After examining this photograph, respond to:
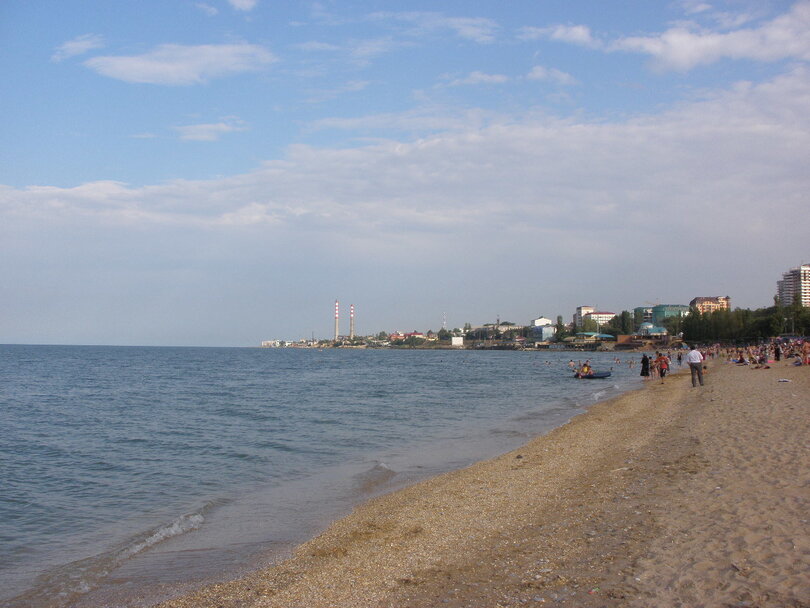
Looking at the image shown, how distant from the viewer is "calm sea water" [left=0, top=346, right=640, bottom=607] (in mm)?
8141

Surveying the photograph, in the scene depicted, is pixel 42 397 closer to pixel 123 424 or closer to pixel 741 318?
pixel 123 424

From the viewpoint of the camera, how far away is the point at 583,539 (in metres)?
7.06

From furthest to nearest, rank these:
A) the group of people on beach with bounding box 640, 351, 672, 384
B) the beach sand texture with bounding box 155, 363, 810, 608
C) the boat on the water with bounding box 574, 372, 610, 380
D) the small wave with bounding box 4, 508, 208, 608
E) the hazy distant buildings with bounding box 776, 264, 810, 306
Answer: the hazy distant buildings with bounding box 776, 264, 810, 306 < the boat on the water with bounding box 574, 372, 610, 380 < the group of people on beach with bounding box 640, 351, 672, 384 < the small wave with bounding box 4, 508, 208, 608 < the beach sand texture with bounding box 155, 363, 810, 608

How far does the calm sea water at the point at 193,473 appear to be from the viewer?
8141 mm

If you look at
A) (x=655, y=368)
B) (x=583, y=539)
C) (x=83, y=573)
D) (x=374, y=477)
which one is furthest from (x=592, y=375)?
(x=83, y=573)

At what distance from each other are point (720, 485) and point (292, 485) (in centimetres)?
807

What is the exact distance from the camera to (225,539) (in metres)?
9.20

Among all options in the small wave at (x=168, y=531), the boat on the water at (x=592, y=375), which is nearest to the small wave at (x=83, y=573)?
the small wave at (x=168, y=531)

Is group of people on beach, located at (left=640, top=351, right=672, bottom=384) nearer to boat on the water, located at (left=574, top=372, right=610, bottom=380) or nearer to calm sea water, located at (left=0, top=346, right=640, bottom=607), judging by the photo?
boat on the water, located at (left=574, top=372, right=610, bottom=380)

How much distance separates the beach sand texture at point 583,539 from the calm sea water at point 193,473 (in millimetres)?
1226

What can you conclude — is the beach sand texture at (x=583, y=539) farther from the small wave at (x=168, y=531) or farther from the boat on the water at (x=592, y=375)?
the boat on the water at (x=592, y=375)

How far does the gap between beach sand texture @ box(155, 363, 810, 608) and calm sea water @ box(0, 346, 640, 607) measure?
1226mm

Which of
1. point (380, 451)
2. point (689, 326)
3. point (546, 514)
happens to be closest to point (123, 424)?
point (380, 451)

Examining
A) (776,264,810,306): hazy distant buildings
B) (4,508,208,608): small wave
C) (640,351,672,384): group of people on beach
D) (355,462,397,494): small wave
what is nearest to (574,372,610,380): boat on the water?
(640,351,672,384): group of people on beach
